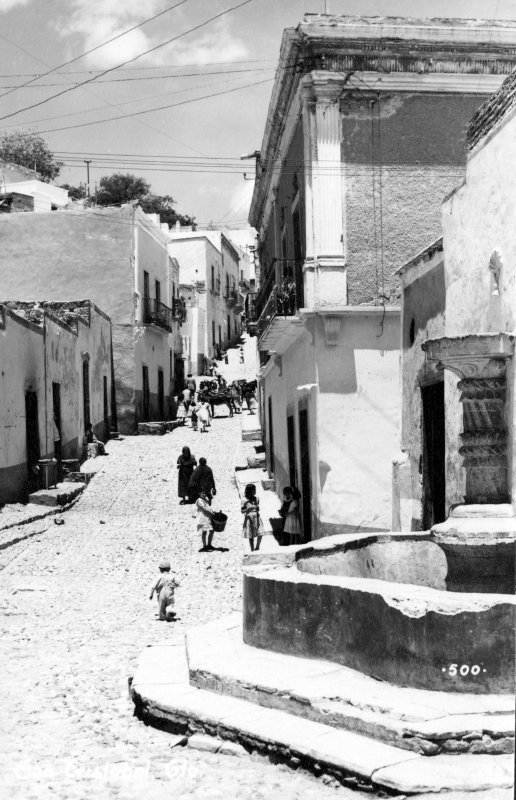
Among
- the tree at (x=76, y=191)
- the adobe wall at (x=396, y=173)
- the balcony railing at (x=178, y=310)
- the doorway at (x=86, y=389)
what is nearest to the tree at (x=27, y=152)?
the tree at (x=76, y=191)

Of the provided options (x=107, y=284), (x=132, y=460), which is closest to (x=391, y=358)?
(x=132, y=460)

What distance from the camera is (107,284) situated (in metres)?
29.6

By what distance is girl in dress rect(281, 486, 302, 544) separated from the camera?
1468 centimetres

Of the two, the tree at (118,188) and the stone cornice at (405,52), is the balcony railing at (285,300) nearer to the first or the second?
the stone cornice at (405,52)

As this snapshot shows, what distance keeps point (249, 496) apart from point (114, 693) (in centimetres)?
689

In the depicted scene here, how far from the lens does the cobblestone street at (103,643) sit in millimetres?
5301

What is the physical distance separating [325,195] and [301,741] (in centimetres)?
960

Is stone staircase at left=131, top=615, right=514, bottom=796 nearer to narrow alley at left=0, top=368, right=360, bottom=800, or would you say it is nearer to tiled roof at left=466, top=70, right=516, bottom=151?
narrow alley at left=0, top=368, right=360, bottom=800

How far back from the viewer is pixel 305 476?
15.2m

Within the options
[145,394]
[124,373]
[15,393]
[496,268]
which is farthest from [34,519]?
[145,394]

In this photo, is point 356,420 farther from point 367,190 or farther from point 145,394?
point 145,394

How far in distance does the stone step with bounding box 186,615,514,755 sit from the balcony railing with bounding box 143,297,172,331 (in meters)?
24.4

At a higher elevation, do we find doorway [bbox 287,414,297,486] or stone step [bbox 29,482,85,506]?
doorway [bbox 287,414,297,486]

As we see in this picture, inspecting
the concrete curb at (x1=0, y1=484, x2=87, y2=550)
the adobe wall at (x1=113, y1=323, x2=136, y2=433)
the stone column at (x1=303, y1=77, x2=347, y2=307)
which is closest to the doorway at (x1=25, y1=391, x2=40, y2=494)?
the concrete curb at (x1=0, y1=484, x2=87, y2=550)
